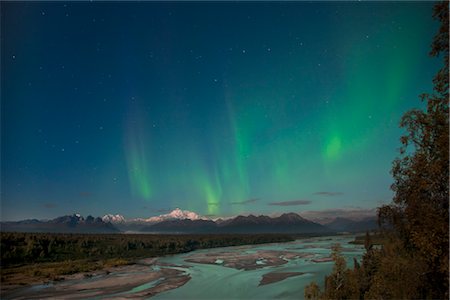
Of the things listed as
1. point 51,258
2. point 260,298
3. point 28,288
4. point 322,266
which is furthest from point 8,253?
point 322,266

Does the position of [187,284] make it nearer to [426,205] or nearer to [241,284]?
[241,284]

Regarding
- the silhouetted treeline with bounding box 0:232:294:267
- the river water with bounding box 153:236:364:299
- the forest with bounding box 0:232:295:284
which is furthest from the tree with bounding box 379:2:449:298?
the silhouetted treeline with bounding box 0:232:294:267

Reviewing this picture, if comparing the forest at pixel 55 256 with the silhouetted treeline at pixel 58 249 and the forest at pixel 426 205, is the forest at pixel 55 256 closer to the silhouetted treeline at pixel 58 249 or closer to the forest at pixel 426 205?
the silhouetted treeline at pixel 58 249

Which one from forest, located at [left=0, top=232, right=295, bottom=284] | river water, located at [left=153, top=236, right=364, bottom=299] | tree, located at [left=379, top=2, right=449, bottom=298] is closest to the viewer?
tree, located at [left=379, top=2, right=449, bottom=298]

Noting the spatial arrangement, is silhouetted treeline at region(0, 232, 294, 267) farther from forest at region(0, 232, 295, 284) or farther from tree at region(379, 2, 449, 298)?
tree at region(379, 2, 449, 298)

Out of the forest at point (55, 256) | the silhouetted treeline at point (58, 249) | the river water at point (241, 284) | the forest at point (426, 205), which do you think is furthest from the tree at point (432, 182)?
the silhouetted treeline at point (58, 249)

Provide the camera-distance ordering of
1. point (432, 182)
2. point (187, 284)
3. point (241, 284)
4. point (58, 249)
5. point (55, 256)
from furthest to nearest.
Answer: point (58, 249) → point (55, 256) → point (187, 284) → point (241, 284) → point (432, 182)

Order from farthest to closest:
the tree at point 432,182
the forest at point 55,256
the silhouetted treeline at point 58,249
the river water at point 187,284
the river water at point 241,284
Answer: the silhouetted treeline at point 58,249, the forest at point 55,256, the river water at point 241,284, the river water at point 187,284, the tree at point 432,182

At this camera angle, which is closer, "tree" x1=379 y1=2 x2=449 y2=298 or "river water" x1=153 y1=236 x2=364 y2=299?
"tree" x1=379 y1=2 x2=449 y2=298

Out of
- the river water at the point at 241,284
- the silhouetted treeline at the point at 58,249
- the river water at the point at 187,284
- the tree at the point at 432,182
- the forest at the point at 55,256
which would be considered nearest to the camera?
the tree at the point at 432,182

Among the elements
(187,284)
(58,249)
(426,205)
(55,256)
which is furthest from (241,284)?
(58,249)

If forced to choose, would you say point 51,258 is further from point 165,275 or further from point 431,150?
point 431,150

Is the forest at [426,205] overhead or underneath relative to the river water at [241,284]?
overhead

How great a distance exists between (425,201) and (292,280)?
112ft
